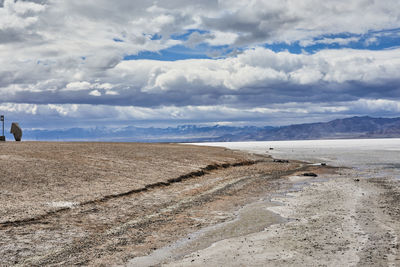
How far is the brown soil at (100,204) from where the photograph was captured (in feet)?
44.0

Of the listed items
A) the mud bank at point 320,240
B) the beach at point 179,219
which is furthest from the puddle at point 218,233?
the mud bank at point 320,240

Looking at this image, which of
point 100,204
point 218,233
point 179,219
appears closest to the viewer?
point 218,233

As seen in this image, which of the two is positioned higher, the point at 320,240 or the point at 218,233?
the point at 320,240

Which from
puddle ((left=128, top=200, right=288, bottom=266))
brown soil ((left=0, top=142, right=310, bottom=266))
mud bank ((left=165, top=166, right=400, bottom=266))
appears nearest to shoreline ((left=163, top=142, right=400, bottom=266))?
mud bank ((left=165, top=166, right=400, bottom=266))

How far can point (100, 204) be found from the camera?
68.8 feet

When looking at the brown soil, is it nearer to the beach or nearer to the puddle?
the beach

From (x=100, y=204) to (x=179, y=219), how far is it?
5.31 m

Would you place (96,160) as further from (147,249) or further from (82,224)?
(147,249)

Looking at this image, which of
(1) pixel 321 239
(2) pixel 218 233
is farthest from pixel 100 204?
(1) pixel 321 239

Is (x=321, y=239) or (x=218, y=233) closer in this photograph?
(x=321, y=239)

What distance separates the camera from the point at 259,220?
18.1m

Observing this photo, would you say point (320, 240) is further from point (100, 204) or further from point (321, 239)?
point (100, 204)

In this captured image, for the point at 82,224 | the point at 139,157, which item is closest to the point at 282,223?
→ the point at 82,224

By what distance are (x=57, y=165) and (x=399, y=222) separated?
24142 millimetres
